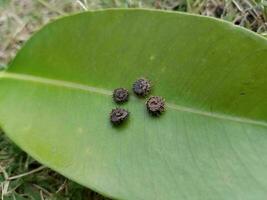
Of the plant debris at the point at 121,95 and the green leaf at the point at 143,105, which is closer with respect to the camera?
the green leaf at the point at 143,105

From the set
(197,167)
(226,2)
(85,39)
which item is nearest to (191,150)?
(197,167)

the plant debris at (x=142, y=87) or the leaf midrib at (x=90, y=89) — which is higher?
the plant debris at (x=142, y=87)

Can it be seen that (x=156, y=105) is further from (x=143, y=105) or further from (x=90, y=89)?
(x=90, y=89)

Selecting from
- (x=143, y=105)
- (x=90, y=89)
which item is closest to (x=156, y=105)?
(x=143, y=105)

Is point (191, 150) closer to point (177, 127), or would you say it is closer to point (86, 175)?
point (177, 127)
